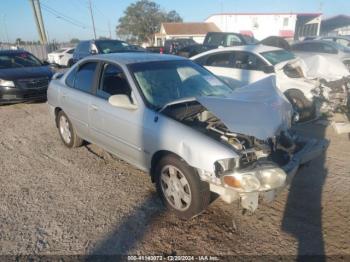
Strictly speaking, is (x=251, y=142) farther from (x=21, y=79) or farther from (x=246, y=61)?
(x=21, y=79)

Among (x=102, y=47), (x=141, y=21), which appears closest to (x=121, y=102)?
(x=102, y=47)

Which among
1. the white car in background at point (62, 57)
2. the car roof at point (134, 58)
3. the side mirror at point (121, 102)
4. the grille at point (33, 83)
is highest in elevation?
the car roof at point (134, 58)

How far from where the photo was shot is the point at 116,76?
4105mm

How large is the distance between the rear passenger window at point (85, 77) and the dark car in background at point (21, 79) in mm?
4393

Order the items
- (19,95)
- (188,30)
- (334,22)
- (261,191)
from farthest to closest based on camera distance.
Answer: (188,30) < (334,22) < (19,95) < (261,191)

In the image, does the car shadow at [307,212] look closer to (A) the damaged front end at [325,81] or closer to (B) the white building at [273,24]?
(A) the damaged front end at [325,81]

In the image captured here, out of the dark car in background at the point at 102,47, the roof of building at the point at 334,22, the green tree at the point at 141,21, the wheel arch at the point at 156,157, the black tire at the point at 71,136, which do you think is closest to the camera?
the wheel arch at the point at 156,157

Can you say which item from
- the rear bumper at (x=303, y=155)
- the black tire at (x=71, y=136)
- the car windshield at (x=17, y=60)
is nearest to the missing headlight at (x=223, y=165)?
the rear bumper at (x=303, y=155)

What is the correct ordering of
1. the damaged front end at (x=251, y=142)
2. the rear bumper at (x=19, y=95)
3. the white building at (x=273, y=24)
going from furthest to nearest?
the white building at (x=273, y=24), the rear bumper at (x=19, y=95), the damaged front end at (x=251, y=142)

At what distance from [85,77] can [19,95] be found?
4.68m

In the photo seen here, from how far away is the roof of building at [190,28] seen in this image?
49719 millimetres

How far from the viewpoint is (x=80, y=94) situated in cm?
451

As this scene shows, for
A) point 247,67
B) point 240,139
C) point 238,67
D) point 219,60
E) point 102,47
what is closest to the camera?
point 240,139

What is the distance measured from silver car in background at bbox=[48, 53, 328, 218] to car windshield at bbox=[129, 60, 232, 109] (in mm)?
13
